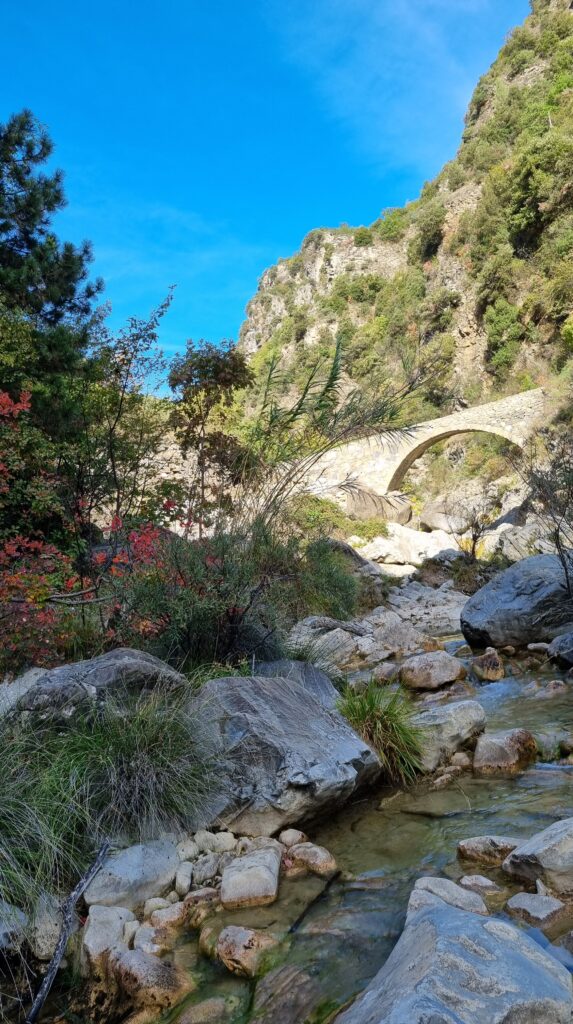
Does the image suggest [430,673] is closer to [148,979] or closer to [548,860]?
[548,860]

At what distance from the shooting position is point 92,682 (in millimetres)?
3521

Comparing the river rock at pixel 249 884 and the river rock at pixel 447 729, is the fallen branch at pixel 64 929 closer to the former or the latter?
the river rock at pixel 249 884

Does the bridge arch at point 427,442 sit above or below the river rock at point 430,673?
above

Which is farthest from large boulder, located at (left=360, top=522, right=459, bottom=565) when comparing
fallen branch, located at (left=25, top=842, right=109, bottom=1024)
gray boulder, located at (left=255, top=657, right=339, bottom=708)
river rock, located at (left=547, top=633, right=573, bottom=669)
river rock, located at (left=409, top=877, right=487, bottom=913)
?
fallen branch, located at (left=25, top=842, right=109, bottom=1024)

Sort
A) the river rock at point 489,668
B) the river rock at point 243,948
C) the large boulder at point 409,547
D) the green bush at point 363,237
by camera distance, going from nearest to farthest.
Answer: the river rock at point 243,948 → the river rock at point 489,668 → the large boulder at point 409,547 → the green bush at point 363,237

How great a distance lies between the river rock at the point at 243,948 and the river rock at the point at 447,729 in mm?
1942

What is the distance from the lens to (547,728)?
4613mm

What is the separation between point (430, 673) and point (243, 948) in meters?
4.37

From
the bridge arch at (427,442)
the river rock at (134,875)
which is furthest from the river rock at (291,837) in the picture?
the bridge arch at (427,442)

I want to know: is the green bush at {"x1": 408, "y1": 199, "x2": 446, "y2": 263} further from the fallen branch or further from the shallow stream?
the fallen branch

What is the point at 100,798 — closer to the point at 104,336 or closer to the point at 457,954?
the point at 457,954

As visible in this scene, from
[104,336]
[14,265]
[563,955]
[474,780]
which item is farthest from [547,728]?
[14,265]

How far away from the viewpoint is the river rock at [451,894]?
2273 mm

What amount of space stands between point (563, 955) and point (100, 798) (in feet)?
6.54
